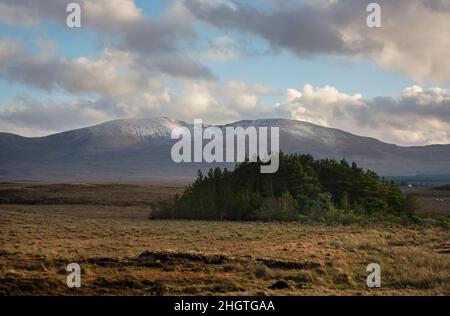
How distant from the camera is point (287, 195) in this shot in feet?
185

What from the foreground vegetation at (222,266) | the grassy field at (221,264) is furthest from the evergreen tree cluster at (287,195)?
the foreground vegetation at (222,266)

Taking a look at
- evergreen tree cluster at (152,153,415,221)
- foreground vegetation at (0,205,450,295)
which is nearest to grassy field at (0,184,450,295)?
foreground vegetation at (0,205,450,295)

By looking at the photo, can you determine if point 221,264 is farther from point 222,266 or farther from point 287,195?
point 287,195

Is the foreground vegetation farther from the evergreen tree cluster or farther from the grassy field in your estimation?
the evergreen tree cluster

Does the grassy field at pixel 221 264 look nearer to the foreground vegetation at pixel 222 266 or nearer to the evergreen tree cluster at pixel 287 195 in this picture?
the foreground vegetation at pixel 222 266

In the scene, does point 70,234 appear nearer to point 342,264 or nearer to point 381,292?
point 342,264

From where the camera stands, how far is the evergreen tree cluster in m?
56.4

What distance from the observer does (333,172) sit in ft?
210

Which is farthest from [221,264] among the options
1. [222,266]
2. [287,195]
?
[287,195]

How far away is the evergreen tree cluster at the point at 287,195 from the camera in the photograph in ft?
185

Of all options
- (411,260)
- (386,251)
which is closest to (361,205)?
(386,251)

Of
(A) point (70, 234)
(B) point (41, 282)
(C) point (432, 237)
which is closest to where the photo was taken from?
(B) point (41, 282)

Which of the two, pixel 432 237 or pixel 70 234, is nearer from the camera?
pixel 432 237

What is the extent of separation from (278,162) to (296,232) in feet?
74.2
